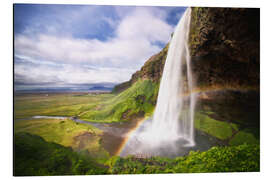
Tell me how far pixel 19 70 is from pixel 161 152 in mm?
3280

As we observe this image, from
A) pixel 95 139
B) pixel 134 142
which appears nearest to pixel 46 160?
pixel 95 139

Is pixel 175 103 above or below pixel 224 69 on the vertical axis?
below

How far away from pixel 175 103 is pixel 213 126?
3.11 ft

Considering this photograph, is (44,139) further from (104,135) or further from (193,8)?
(193,8)

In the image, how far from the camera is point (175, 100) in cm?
272

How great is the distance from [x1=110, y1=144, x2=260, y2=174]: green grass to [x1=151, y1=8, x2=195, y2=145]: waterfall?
1.34 feet

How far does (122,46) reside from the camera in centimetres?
267

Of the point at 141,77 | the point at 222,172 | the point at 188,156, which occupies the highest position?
the point at 141,77

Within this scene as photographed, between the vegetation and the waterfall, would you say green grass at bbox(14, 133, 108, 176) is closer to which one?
the vegetation

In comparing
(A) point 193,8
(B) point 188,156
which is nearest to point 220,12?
(A) point 193,8

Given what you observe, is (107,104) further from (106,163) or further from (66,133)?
(106,163)

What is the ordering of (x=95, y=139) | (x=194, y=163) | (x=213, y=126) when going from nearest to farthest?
(x=194, y=163) < (x=95, y=139) < (x=213, y=126)

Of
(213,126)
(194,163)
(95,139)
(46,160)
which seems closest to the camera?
(46,160)

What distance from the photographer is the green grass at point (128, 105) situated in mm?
2711
